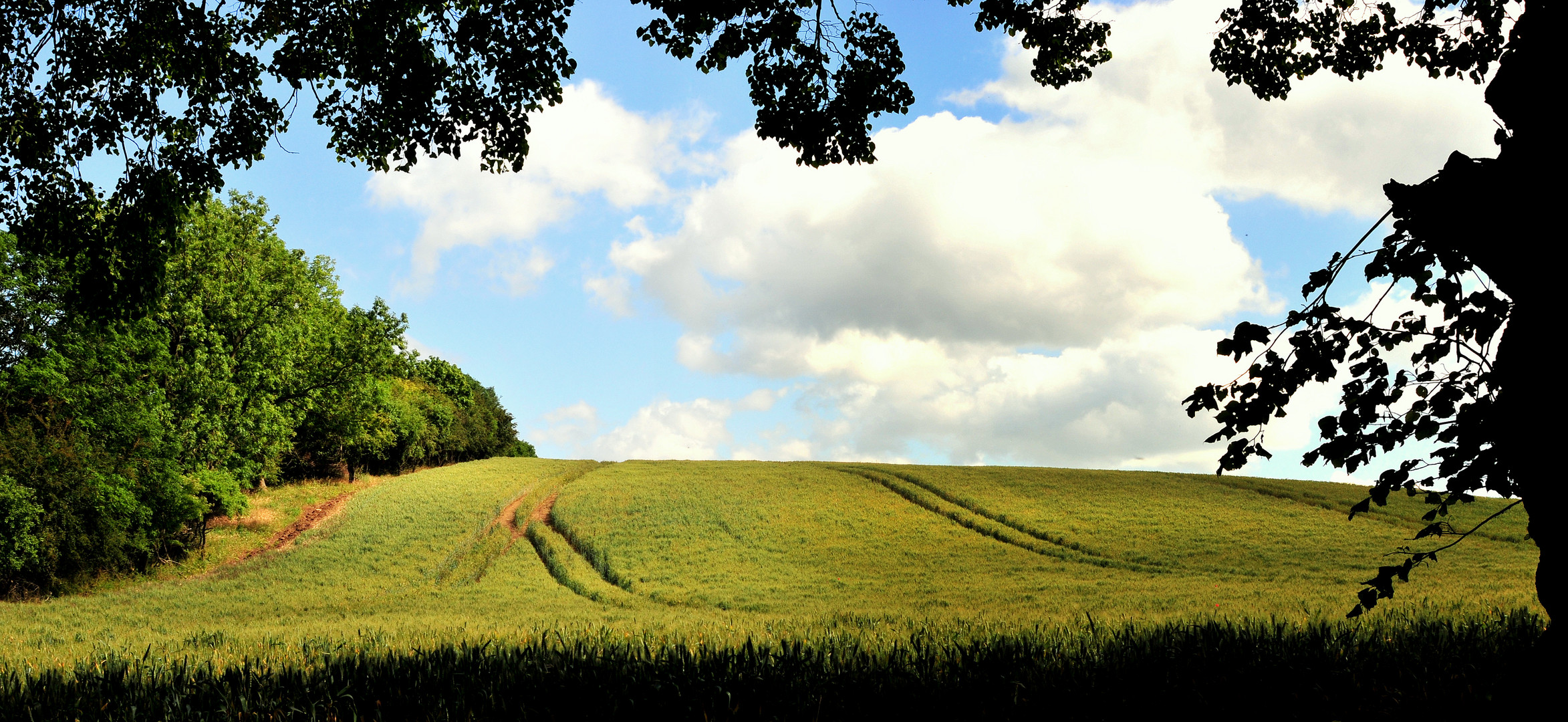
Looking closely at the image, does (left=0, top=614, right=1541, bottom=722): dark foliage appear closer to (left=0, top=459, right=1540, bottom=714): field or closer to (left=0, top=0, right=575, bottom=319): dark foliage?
(left=0, top=459, right=1540, bottom=714): field

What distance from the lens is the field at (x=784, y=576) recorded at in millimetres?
9289

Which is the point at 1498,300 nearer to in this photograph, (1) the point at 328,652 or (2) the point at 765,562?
(1) the point at 328,652

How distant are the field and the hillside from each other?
7.2 inches

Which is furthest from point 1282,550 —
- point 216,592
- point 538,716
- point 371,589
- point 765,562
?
point 216,592

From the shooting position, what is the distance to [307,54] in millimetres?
10859

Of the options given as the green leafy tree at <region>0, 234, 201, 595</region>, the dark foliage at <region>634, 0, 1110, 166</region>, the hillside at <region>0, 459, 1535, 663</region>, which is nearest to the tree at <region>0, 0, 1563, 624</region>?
the dark foliage at <region>634, 0, 1110, 166</region>

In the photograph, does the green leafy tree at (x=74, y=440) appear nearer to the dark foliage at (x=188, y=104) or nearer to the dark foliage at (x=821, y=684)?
the dark foliage at (x=188, y=104)

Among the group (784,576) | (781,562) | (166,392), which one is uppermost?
(166,392)

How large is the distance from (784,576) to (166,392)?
24.4 m

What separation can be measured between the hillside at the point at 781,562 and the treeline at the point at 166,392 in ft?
8.46

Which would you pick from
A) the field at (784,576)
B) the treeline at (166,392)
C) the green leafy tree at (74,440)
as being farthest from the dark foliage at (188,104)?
the green leafy tree at (74,440)

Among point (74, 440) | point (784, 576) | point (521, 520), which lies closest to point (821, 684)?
point (784, 576)

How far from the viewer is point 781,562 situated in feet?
109

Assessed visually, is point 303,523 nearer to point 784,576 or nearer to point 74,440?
point 74,440
